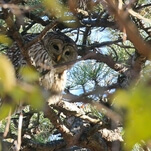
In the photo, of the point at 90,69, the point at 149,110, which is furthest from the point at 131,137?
the point at 90,69

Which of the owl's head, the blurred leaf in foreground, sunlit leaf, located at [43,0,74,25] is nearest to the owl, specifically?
the owl's head

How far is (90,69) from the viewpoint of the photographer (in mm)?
2883

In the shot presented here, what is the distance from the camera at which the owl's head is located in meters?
3.16

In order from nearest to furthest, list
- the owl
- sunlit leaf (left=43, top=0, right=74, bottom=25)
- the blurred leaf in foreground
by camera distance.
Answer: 1. the blurred leaf in foreground
2. sunlit leaf (left=43, top=0, right=74, bottom=25)
3. the owl

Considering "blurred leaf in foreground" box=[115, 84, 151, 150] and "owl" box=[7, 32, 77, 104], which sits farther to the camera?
"owl" box=[7, 32, 77, 104]

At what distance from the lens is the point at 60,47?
3.31m

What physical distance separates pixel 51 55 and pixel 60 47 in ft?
0.57

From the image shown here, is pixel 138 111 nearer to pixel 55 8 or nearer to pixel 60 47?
pixel 55 8

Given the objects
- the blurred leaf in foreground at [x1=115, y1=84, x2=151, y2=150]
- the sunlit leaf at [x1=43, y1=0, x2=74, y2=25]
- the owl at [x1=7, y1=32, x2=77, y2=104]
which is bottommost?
the blurred leaf in foreground at [x1=115, y1=84, x2=151, y2=150]

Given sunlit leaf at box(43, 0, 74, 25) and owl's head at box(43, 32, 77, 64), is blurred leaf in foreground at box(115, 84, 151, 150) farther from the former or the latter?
owl's head at box(43, 32, 77, 64)

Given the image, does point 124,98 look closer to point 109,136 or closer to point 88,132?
point 88,132

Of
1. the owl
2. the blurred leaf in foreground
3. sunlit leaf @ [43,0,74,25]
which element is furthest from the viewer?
the owl

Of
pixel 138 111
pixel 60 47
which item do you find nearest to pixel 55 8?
pixel 138 111

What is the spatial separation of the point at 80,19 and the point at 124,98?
2.02 m
